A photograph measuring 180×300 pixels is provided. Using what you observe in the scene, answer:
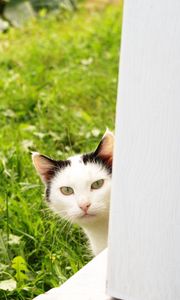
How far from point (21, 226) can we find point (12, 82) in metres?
1.50

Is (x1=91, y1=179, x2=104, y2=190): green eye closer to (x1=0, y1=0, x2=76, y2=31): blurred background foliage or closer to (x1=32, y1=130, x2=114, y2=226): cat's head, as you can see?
(x1=32, y1=130, x2=114, y2=226): cat's head

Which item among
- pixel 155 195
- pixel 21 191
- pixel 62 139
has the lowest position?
pixel 155 195

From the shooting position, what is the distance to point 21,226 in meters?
2.04

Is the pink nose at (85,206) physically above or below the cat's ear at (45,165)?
below

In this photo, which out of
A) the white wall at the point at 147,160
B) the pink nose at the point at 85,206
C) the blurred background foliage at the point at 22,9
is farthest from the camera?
the blurred background foliage at the point at 22,9

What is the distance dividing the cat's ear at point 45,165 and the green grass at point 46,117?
0.43 ft

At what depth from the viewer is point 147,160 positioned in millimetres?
1186

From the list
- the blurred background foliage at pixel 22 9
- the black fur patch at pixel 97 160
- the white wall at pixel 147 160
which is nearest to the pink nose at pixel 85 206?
the black fur patch at pixel 97 160

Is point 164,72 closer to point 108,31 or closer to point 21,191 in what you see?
point 21,191

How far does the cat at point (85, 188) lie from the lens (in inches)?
71.3

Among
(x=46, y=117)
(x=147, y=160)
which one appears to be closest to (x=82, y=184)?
(x=147, y=160)

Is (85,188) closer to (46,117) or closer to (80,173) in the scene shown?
(80,173)

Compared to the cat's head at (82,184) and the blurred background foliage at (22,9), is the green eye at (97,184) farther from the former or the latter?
the blurred background foliage at (22,9)

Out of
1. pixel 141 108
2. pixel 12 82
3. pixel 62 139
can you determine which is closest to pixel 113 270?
pixel 141 108
